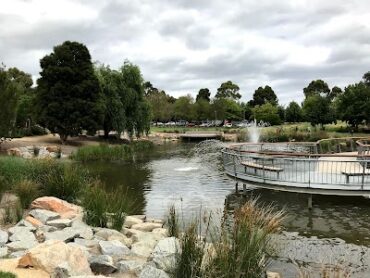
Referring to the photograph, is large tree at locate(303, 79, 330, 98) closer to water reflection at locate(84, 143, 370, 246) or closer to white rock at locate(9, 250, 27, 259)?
water reflection at locate(84, 143, 370, 246)

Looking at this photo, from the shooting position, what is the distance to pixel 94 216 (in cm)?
1000

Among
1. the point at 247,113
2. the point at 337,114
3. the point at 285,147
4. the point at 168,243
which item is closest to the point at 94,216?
the point at 168,243

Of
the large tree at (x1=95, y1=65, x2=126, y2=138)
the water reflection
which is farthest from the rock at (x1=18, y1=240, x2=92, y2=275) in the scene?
the large tree at (x1=95, y1=65, x2=126, y2=138)

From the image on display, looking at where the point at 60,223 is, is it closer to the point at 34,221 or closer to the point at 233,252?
the point at 34,221

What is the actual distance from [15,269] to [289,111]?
8674cm

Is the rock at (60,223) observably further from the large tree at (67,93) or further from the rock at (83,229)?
the large tree at (67,93)

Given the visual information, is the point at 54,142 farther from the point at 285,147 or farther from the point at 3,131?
the point at 285,147

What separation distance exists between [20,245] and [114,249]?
156 cm

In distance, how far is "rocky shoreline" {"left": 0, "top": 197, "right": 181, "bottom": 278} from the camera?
6465mm

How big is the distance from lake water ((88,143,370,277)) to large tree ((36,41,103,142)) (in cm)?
1143

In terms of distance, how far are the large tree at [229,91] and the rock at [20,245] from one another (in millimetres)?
110183

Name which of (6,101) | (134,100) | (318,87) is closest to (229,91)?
(318,87)

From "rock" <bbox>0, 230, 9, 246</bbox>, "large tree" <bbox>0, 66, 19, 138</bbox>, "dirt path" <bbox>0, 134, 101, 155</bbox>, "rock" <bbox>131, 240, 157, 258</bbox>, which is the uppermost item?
"large tree" <bbox>0, 66, 19, 138</bbox>

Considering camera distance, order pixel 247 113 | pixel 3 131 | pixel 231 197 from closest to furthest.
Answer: pixel 231 197, pixel 3 131, pixel 247 113
